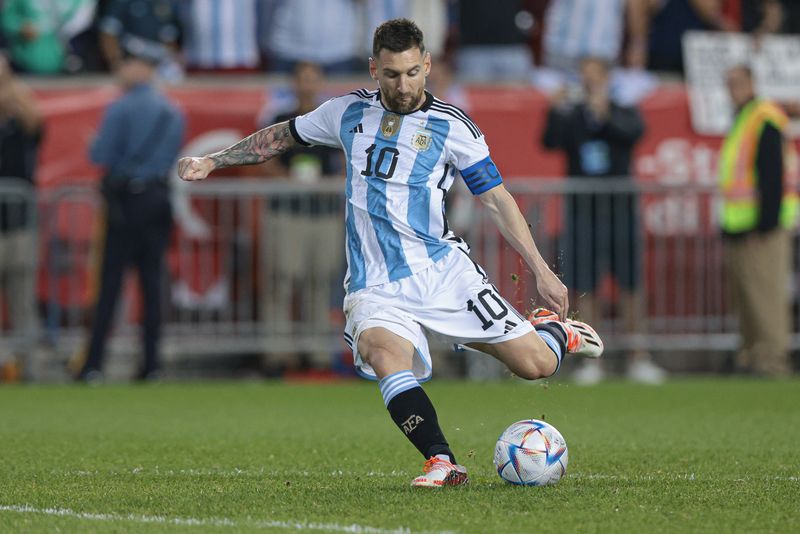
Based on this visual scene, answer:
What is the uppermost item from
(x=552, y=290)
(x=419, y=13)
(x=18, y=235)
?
(x=419, y=13)

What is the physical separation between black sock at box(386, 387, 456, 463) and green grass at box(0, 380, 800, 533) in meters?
0.23

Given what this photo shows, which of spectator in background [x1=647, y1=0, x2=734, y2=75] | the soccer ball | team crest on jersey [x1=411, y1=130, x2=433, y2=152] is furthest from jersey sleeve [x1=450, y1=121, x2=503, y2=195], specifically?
spectator in background [x1=647, y1=0, x2=734, y2=75]

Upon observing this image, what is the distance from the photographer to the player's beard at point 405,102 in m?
7.17

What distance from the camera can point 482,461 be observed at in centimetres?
825

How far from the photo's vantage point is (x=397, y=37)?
6.98 metres

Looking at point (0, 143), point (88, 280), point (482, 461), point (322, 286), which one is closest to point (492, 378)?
point (322, 286)

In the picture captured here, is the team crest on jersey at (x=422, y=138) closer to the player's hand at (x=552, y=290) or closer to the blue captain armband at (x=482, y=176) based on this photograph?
the blue captain armband at (x=482, y=176)

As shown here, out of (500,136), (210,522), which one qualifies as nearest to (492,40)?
(500,136)

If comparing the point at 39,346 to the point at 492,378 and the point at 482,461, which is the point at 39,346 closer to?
the point at 492,378

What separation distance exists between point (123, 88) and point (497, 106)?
394 cm

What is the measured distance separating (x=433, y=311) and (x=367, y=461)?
1.30m

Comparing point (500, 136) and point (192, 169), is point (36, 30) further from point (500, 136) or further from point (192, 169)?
point (192, 169)

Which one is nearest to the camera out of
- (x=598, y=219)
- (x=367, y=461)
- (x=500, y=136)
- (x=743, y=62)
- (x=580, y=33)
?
(x=367, y=461)

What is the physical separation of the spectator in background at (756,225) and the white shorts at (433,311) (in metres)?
7.93
